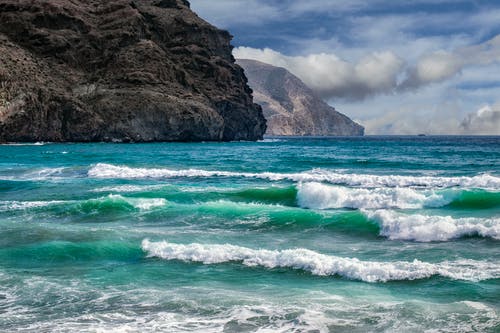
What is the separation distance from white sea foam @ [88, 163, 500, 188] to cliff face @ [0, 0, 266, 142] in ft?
238

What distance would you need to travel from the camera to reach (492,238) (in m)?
16.3

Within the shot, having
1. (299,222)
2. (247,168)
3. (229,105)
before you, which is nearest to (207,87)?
(229,105)

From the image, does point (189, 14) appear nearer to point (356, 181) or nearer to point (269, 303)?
point (356, 181)

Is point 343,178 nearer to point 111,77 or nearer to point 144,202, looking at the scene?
point 144,202

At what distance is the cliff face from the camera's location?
11712 centimetres

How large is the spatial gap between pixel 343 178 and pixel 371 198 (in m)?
11.5

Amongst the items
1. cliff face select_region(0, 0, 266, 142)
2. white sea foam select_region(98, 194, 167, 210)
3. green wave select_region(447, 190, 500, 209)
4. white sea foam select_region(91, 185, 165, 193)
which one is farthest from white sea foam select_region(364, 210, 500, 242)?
cliff face select_region(0, 0, 266, 142)

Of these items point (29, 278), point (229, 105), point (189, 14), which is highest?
point (189, 14)

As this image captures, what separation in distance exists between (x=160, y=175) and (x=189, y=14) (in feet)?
507

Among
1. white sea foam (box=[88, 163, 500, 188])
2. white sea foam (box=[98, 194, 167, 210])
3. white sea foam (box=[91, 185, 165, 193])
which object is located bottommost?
white sea foam (box=[91, 185, 165, 193])

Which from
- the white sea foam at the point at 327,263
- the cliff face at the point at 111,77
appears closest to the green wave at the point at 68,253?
the white sea foam at the point at 327,263

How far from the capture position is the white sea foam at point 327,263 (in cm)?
1245

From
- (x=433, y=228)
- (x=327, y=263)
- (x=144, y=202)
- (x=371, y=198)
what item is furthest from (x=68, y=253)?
(x=371, y=198)

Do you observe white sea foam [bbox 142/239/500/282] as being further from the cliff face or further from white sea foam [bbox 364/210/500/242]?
the cliff face
